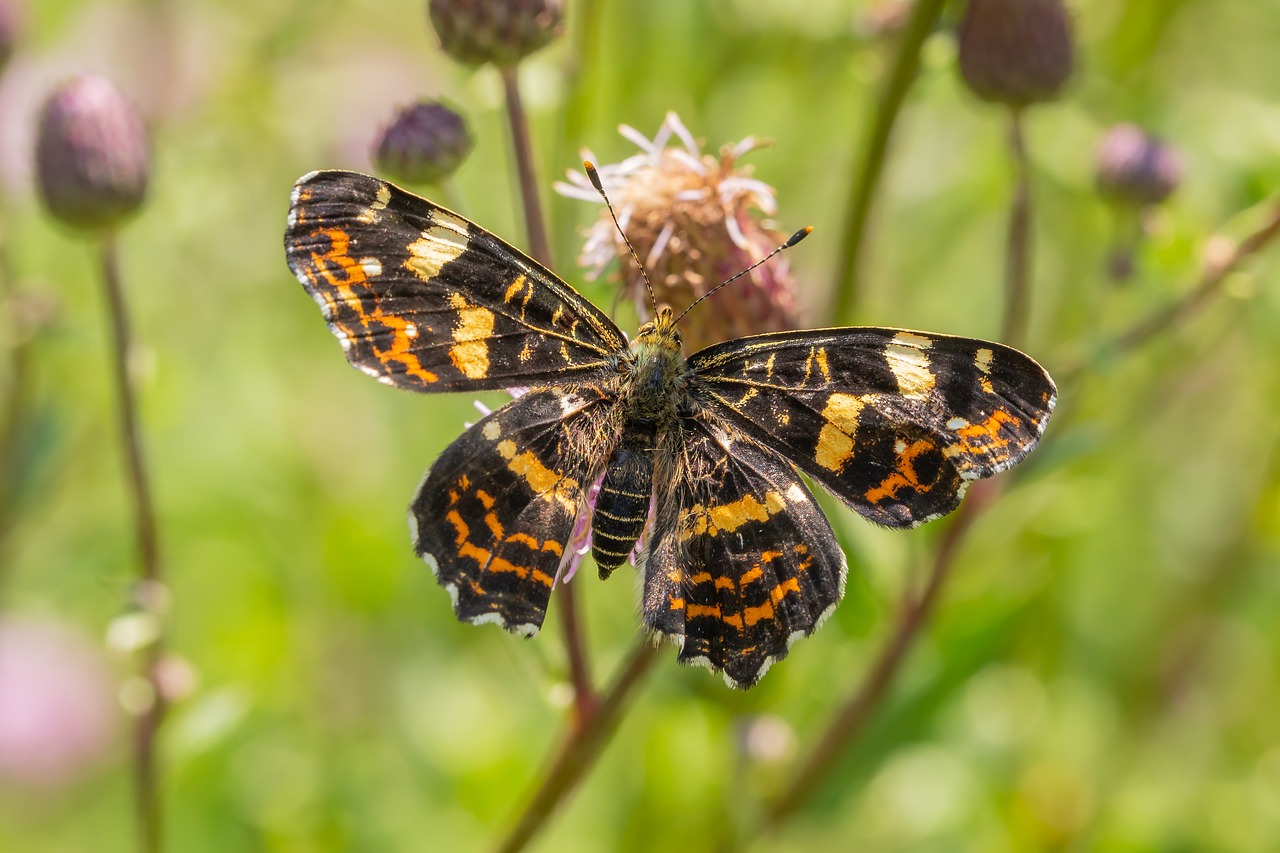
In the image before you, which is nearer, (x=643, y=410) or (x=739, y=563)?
(x=739, y=563)

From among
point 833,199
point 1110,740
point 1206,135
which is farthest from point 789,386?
point 833,199

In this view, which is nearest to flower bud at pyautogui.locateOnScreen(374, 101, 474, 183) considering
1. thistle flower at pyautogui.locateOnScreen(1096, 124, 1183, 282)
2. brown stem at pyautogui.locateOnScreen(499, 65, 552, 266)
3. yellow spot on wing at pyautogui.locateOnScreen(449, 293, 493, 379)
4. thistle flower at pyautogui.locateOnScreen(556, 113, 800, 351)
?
brown stem at pyautogui.locateOnScreen(499, 65, 552, 266)

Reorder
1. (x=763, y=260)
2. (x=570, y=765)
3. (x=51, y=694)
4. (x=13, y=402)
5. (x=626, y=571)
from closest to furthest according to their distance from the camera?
(x=763, y=260) → (x=570, y=765) → (x=13, y=402) → (x=626, y=571) → (x=51, y=694)

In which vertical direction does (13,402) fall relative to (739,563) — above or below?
below

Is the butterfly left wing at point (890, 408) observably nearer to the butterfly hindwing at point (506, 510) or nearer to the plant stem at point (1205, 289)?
the butterfly hindwing at point (506, 510)

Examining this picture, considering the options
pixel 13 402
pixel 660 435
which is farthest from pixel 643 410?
pixel 13 402

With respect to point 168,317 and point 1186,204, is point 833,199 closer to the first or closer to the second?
point 1186,204

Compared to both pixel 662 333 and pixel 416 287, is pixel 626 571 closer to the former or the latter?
pixel 662 333
